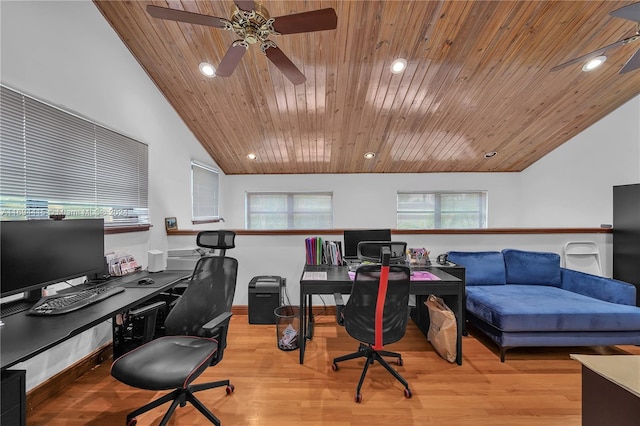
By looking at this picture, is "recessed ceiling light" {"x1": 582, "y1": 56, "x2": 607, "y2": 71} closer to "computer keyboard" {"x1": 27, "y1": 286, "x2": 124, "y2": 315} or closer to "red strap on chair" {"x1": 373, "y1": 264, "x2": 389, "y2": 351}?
"red strap on chair" {"x1": 373, "y1": 264, "x2": 389, "y2": 351}

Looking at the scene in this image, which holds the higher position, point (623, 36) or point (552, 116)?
point (623, 36)

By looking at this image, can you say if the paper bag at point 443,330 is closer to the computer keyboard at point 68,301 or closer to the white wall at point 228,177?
the white wall at point 228,177

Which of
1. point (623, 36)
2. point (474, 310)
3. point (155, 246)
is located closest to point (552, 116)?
point (623, 36)

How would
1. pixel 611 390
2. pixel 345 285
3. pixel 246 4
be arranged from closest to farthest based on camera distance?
pixel 611 390, pixel 246 4, pixel 345 285

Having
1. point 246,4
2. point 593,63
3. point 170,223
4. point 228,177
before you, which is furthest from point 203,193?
point 593,63

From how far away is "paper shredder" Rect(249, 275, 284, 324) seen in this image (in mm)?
3010

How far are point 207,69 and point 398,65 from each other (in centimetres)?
218

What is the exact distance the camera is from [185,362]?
1500mm

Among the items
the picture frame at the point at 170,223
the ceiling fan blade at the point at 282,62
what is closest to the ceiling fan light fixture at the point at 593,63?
the ceiling fan blade at the point at 282,62

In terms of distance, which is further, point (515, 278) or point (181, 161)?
point (181, 161)

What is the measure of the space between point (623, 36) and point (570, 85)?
0.64 m

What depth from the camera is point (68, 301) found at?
5.18 feet

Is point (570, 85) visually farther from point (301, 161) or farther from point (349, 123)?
point (301, 161)

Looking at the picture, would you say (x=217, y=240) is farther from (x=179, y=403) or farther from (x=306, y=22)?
(x=306, y=22)
